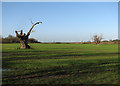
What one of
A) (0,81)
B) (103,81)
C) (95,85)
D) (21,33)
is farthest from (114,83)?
(21,33)

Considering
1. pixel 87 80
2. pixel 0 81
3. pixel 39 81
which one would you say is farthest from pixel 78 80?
pixel 0 81

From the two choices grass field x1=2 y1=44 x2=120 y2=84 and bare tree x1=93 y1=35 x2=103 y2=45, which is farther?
bare tree x1=93 y1=35 x2=103 y2=45

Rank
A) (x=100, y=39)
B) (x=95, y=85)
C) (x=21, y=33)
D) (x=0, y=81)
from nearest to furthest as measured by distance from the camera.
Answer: (x=95, y=85)
(x=0, y=81)
(x=21, y=33)
(x=100, y=39)

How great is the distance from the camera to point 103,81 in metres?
6.95

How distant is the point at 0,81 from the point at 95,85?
15.9 ft

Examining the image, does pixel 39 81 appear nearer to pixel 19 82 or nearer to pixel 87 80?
pixel 19 82

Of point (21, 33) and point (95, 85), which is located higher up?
point (21, 33)

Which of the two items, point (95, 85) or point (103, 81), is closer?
point (95, 85)

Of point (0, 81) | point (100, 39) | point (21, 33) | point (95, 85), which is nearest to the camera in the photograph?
point (95, 85)

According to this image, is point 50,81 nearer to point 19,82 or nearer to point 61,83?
point 61,83

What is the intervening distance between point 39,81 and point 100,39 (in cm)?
11189

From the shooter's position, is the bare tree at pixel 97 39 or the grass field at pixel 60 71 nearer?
the grass field at pixel 60 71

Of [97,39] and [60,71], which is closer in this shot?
[60,71]

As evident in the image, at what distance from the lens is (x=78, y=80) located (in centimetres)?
705
